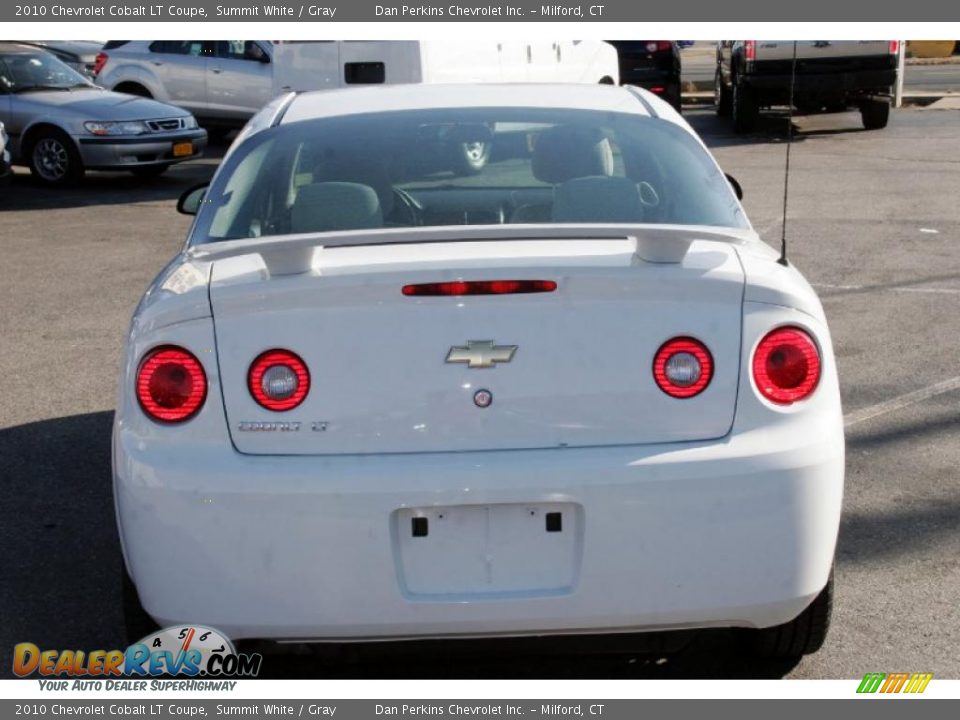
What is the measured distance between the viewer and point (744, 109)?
21062mm

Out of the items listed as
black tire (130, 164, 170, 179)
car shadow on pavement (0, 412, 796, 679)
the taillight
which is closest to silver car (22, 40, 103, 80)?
the taillight

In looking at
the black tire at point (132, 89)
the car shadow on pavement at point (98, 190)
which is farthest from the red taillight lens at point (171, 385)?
the black tire at point (132, 89)

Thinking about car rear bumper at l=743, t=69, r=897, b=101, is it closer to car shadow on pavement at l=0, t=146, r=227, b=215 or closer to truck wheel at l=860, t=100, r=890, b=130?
truck wheel at l=860, t=100, r=890, b=130

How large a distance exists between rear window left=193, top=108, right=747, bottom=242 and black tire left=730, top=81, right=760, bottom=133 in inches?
645

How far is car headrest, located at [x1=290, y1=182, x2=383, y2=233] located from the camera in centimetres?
441

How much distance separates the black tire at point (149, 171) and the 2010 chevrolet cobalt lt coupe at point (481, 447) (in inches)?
526

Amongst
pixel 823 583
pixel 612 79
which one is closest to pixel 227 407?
pixel 823 583

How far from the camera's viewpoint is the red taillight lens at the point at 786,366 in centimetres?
357

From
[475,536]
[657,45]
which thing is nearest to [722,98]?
[657,45]

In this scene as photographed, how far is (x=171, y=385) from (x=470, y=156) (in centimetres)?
159

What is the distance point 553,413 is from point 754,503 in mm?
520

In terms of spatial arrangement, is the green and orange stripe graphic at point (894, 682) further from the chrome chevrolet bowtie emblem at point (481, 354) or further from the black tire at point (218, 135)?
the black tire at point (218, 135)
